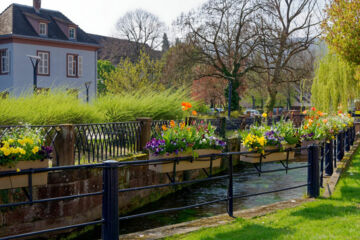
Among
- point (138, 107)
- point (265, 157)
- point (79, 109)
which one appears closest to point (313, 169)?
point (265, 157)

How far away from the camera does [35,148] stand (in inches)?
216

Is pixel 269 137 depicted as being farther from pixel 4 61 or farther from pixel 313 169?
pixel 4 61

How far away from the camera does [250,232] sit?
531 centimetres

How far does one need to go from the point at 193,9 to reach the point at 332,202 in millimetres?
25618

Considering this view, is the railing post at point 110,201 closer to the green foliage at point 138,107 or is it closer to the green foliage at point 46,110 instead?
the green foliage at point 46,110

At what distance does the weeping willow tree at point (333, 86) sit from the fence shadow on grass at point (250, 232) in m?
15.0

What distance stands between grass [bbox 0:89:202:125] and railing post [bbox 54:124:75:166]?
161 cm

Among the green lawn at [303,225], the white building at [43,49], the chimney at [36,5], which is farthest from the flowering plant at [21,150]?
the chimney at [36,5]

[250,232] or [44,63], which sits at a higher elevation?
[44,63]

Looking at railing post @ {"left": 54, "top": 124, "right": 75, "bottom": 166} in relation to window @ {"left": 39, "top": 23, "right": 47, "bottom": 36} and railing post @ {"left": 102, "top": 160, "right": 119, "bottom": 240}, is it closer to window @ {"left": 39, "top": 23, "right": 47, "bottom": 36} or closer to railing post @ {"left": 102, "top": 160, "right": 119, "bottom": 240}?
railing post @ {"left": 102, "top": 160, "right": 119, "bottom": 240}

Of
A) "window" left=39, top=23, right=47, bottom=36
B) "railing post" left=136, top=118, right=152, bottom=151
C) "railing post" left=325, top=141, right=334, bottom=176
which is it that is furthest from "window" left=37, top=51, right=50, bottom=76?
"railing post" left=325, top=141, right=334, bottom=176

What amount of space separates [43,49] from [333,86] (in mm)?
22159

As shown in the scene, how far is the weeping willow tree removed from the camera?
63.6 feet

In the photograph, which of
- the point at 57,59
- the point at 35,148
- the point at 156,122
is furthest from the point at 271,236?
the point at 57,59
